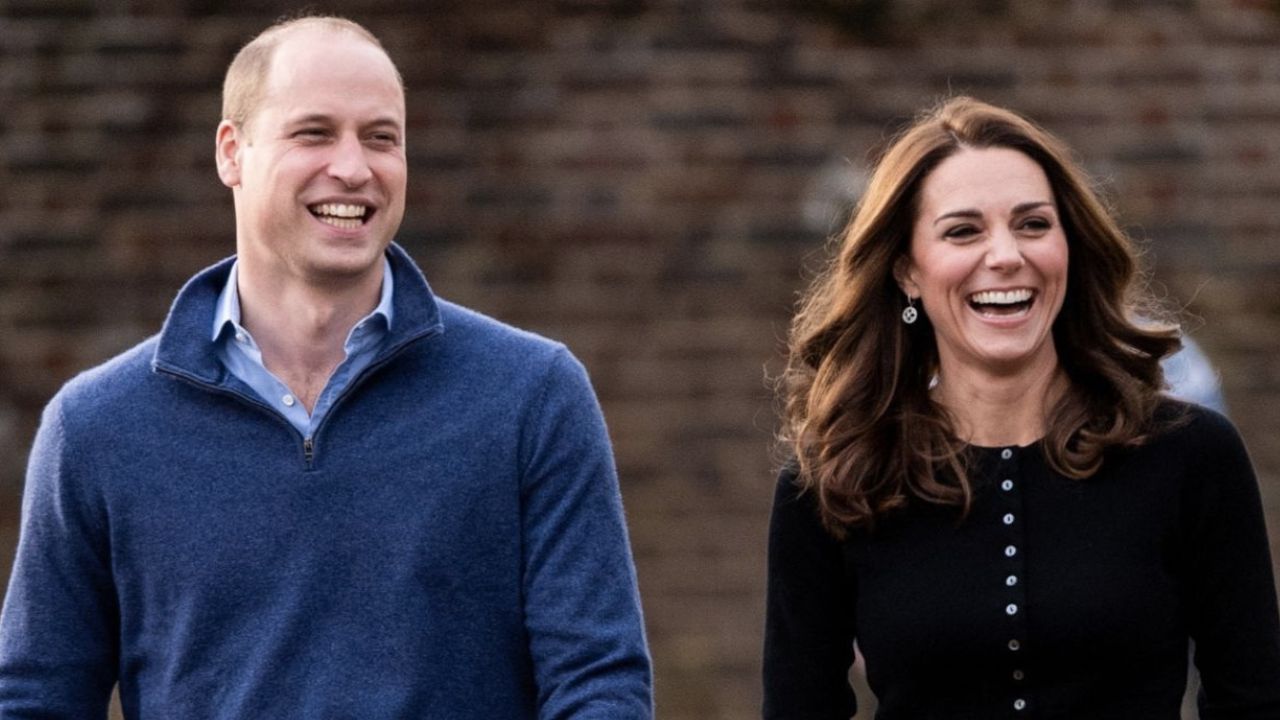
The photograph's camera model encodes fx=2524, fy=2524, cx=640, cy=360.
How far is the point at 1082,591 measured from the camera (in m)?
4.27

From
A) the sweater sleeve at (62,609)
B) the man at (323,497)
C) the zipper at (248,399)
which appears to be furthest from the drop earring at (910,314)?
the sweater sleeve at (62,609)

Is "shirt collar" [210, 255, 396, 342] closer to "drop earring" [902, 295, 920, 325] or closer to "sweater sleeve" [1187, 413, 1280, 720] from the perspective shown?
"drop earring" [902, 295, 920, 325]

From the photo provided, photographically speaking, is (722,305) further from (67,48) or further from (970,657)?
(970,657)

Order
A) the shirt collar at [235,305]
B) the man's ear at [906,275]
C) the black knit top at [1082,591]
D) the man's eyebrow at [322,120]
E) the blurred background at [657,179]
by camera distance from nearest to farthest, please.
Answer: the black knit top at [1082,591] → the man's eyebrow at [322,120] → the shirt collar at [235,305] → the man's ear at [906,275] → the blurred background at [657,179]

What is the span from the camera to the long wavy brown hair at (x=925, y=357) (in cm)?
443

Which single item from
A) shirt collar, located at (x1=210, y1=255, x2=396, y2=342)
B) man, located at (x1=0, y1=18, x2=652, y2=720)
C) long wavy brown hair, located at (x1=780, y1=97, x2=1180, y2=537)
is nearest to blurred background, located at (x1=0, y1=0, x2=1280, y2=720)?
long wavy brown hair, located at (x1=780, y1=97, x2=1180, y2=537)

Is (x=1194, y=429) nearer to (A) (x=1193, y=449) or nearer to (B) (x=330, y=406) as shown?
(A) (x=1193, y=449)

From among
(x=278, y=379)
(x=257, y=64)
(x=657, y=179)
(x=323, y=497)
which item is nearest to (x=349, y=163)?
(x=257, y=64)

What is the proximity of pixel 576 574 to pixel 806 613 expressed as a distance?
17.6 inches

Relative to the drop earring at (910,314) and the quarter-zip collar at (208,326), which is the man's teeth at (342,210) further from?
the drop earring at (910,314)

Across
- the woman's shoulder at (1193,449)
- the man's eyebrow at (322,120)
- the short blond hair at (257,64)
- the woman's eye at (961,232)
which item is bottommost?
the woman's shoulder at (1193,449)

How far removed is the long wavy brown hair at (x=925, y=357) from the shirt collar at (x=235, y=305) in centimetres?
80

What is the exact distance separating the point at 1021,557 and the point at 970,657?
7.8 inches

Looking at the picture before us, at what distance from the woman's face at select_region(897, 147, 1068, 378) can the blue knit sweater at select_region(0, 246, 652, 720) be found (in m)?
0.66
